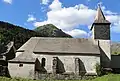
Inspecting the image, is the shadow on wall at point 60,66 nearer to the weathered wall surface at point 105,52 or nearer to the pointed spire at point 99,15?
the weathered wall surface at point 105,52

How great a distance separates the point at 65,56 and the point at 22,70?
9.61 m

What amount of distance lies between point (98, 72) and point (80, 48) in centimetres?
672

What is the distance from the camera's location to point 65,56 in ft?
161

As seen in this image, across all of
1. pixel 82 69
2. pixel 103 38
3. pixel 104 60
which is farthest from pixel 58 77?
pixel 103 38

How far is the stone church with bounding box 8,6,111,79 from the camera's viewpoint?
46.1 metres

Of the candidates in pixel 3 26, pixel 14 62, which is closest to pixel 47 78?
pixel 14 62

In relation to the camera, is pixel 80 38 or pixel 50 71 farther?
pixel 80 38

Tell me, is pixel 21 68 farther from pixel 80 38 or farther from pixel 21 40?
pixel 21 40

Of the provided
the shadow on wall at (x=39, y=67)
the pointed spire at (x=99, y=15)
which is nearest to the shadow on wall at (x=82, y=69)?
the shadow on wall at (x=39, y=67)

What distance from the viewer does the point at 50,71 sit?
4841cm

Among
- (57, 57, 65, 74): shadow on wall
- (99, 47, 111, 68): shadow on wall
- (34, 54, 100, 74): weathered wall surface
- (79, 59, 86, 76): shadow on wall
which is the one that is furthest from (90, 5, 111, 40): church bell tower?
(57, 57, 65, 74): shadow on wall

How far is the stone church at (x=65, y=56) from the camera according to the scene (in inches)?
1815

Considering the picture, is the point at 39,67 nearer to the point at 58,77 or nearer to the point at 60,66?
the point at 60,66

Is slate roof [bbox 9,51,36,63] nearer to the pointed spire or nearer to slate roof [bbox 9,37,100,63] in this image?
slate roof [bbox 9,37,100,63]
